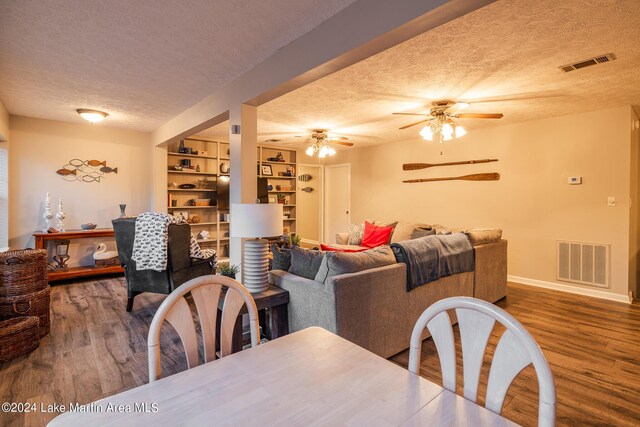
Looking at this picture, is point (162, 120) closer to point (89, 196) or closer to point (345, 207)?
point (89, 196)

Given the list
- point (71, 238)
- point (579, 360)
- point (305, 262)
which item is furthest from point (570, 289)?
point (71, 238)

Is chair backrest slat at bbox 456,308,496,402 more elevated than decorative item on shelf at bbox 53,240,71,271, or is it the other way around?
chair backrest slat at bbox 456,308,496,402

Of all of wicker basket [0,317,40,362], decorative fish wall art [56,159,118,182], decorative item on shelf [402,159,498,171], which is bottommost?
wicker basket [0,317,40,362]

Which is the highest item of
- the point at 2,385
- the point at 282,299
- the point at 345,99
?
the point at 345,99

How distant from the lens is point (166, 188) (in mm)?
5738

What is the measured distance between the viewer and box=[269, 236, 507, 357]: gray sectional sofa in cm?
226

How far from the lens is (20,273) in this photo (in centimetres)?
282

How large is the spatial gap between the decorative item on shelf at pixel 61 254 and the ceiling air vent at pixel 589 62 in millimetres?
6558

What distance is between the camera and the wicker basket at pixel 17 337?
247cm

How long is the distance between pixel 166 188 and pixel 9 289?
315cm

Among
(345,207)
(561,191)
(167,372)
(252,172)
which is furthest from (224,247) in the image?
(561,191)

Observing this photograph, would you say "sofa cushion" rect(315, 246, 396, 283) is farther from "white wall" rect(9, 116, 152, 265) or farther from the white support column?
"white wall" rect(9, 116, 152, 265)

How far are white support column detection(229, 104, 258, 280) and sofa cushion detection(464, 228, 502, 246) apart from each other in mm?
2398

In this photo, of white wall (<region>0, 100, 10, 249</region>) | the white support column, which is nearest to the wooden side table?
the white support column
